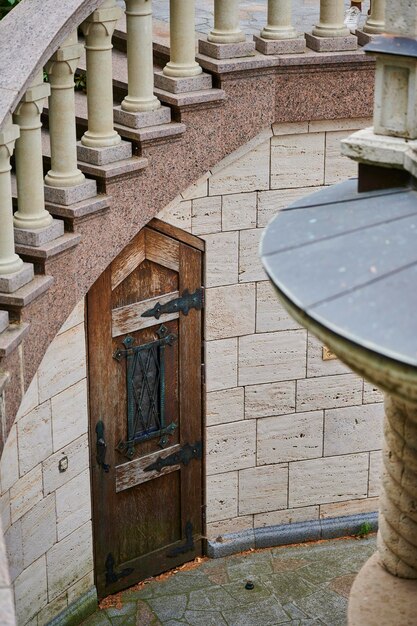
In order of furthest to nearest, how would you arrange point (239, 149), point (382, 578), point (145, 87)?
point (239, 149) → point (145, 87) → point (382, 578)

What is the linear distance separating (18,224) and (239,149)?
5.99ft

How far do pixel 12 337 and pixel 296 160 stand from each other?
8.46 ft

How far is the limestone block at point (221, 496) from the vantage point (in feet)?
25.8

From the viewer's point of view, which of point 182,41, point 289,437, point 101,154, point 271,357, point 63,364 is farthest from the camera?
point 289,437

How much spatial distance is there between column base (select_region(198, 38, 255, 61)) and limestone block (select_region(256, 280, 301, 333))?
151 cm

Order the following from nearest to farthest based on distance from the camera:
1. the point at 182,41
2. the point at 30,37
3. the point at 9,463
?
1. the point at 30,37
2. the point at 182,41
3. the point at 9,463

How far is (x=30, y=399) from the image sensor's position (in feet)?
21.4

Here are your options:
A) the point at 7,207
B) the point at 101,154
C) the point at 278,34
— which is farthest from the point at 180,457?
the point at 7,207

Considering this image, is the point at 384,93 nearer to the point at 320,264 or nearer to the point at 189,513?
the point at 320,264

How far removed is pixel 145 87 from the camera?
6.13m

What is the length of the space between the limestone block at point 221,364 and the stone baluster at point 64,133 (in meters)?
1.83

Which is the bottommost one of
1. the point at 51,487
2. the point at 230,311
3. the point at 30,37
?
the point at 51,487

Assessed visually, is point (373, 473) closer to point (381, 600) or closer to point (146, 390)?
point (146, 390)

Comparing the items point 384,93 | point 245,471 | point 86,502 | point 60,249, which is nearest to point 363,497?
point 245,471
